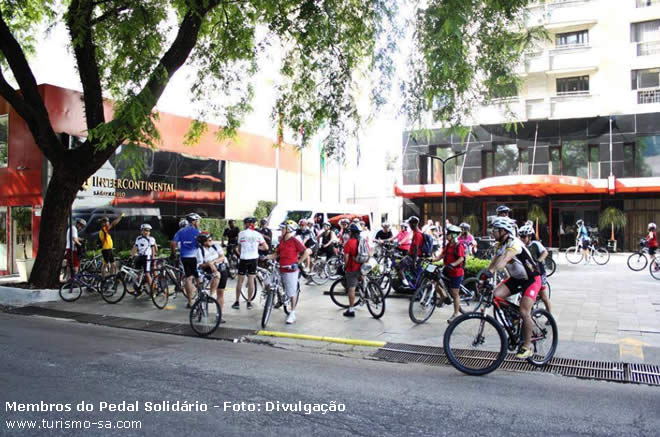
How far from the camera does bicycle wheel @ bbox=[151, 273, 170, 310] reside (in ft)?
36.0

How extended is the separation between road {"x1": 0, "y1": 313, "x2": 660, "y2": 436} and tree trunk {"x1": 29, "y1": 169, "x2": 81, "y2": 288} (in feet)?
19.1

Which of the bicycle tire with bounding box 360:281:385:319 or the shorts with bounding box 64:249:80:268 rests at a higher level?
the shorts with bounding box 64:249:80:268

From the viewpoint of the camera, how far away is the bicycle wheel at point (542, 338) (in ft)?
20.9

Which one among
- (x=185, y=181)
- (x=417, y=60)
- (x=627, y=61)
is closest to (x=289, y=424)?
(x=417, y=60)

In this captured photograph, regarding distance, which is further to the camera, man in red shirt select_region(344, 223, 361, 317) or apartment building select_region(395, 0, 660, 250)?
apartment building select_region(395, 0, 660, 250)

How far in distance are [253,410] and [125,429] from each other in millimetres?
1087

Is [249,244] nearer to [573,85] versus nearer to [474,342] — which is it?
[474,342]

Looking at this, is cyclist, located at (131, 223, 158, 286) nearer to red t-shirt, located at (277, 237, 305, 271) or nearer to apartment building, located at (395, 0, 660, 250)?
red t-shirt, located at (277, 237, 305, 271)

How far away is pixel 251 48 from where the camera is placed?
12383 mm

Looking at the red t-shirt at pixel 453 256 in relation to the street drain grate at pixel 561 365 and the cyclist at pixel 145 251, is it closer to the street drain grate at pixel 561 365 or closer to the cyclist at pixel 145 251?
the street drain grate at pixel 561 365

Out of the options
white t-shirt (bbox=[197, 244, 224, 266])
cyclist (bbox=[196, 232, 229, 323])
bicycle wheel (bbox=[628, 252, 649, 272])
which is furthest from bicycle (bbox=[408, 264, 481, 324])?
bicycle wheel (bbox=[628, 252, 649, 272])

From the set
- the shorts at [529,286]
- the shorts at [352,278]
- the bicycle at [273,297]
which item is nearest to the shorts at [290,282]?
the bicycle at [273,297]

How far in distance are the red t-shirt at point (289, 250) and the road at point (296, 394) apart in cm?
205

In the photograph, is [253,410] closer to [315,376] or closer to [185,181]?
[315,376]
